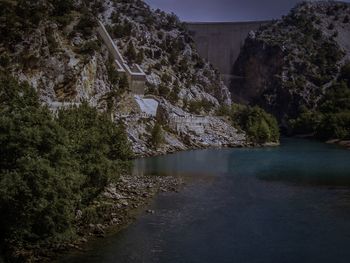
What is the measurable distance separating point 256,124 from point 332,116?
18.9 meters

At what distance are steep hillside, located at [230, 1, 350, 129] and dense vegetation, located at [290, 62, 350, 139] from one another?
428 centimetres

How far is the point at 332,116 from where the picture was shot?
341 ft

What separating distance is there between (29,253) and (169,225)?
9.41 meters

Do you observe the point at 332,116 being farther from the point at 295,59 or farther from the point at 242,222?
the point at 242,222

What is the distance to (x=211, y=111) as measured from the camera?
107 m

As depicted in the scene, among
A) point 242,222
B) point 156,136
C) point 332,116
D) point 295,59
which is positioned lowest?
point 242,222

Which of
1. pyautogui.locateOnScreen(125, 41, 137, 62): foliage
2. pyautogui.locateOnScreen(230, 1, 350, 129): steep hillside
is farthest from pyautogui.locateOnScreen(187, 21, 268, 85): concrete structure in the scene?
pyautogui.locateOnScreen(125, 41, 137, 62): foliage

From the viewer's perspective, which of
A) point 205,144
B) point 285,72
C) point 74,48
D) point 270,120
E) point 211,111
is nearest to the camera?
point 74,48

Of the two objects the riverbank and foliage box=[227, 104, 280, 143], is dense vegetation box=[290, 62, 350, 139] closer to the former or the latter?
foliage box=[227, 104, 280, 143]

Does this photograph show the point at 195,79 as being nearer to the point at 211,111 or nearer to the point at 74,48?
the point at 211,111

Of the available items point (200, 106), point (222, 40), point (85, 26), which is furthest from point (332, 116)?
point (222, 40)

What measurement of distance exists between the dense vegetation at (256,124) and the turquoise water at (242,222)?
41.3 m

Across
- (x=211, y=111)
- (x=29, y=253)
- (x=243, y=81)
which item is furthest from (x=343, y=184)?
(x=243, y=81)

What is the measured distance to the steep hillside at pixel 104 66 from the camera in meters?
63.1
